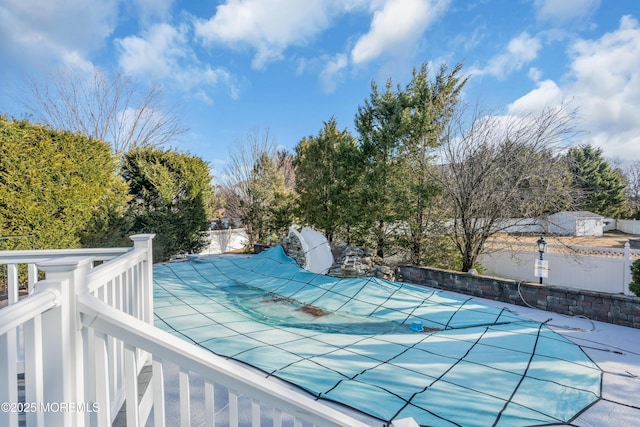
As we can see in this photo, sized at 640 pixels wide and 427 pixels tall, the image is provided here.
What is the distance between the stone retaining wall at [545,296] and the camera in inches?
164

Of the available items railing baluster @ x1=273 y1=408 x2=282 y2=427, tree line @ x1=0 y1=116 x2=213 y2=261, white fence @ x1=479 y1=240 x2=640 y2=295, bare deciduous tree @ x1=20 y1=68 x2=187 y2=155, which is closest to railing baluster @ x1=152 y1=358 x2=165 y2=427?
railing baluster @ x1=273 y1=408 x2=282 y2=427

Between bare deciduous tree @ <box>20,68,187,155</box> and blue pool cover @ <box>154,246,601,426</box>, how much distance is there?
9645 mm

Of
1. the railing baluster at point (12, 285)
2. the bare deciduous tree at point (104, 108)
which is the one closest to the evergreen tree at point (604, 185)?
the bare deciduous tree at point (104, 108)

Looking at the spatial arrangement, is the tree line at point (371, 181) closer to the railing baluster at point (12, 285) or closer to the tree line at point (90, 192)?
the tree line at point (90, 192)

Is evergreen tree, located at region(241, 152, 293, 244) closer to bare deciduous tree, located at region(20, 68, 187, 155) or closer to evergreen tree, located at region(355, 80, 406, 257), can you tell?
evergreen tree, located at region(355, 80, 406, 257)

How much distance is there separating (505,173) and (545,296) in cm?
258

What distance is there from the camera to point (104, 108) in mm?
12906

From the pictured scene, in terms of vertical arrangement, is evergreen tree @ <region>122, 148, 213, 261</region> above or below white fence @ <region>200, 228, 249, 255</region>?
above

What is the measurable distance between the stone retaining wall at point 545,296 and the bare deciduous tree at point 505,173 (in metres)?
1.02

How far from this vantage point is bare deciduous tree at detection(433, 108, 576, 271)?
239 inches

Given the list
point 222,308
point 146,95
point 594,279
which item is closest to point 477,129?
point 594,279

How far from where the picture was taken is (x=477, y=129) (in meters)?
6.65

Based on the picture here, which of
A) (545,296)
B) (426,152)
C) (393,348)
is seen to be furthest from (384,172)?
(393,348)

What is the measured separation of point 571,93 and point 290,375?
7.36m
